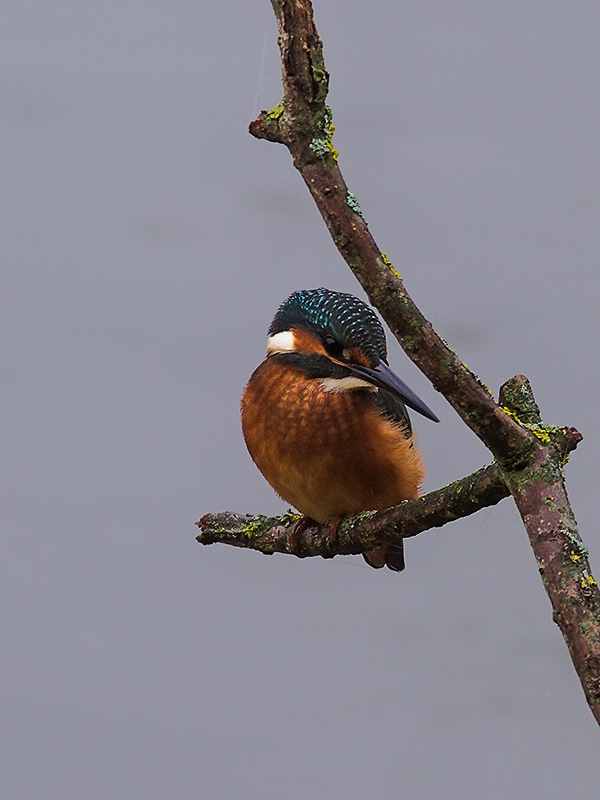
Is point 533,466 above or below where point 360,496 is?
below

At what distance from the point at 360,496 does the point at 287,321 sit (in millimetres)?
260

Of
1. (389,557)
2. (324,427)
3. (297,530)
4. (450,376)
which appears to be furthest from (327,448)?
(450,376)

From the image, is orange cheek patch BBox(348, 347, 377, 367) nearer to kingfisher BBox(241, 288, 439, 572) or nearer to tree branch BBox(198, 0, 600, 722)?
kingfisher BBox(241, 288, 439, 572)

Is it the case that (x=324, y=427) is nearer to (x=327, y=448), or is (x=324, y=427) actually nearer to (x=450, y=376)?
(x=327, y=448)

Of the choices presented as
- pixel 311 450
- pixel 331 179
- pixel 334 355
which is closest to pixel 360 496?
pixel 311 450

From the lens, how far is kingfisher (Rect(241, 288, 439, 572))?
1.19 meters

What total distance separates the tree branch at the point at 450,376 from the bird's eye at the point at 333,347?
1.11 ft

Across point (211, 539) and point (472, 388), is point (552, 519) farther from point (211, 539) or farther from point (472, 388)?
point (211, 539)

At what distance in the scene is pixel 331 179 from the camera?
714 mm

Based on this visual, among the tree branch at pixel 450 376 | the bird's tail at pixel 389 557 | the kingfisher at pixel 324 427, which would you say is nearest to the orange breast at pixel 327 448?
the kingfisher at pixel 324 427

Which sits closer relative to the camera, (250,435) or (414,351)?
(414,351)

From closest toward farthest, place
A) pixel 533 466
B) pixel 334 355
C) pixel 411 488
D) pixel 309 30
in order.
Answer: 1. pixel 309 30
2. pixel 533 466
3. pixel 334 355
4. pixel 411 488

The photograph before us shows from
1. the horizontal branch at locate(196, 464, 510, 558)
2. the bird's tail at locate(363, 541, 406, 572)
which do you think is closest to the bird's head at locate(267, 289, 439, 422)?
the horizontal branch at locate(196, 464, 510, 558)

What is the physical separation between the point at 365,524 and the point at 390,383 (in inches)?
6.6
